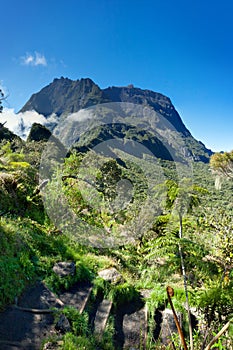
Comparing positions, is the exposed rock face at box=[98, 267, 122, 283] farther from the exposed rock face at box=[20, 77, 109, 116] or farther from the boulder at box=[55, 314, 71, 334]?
the exposed rock face at box=[20, 77, 109, 116]

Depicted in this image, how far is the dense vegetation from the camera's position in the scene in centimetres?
347

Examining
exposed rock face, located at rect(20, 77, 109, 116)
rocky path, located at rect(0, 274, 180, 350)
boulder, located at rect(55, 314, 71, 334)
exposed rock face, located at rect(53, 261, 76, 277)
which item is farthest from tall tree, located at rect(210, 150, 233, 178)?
exposed rock face, located at rect(20, 77, 109, 116)

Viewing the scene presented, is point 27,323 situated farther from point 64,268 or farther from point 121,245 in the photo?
point 121,245

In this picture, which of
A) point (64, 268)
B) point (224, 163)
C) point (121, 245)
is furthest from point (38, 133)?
point (64, 268)

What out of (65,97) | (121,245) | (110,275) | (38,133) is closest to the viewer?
(110,275)

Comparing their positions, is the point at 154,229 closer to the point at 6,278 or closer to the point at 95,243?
the point at 95,243

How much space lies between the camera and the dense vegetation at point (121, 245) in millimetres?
3469

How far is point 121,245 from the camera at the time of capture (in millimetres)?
8180

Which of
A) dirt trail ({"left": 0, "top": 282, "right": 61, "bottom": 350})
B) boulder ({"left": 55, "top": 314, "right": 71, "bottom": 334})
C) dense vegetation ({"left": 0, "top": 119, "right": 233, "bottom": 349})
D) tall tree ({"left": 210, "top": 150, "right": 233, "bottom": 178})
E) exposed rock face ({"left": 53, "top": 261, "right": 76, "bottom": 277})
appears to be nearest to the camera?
dirt trail ({"left": 0, "top": 282, "right": 61, "bottom": 350})

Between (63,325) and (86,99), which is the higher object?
(86,99)

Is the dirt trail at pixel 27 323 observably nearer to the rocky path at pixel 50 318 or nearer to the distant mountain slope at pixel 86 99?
the rocky path at pixel 50 318

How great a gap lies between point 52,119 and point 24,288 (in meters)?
115

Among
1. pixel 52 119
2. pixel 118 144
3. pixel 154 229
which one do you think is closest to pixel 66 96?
pixel 52 119

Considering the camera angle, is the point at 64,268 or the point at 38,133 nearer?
the point at 64,268
